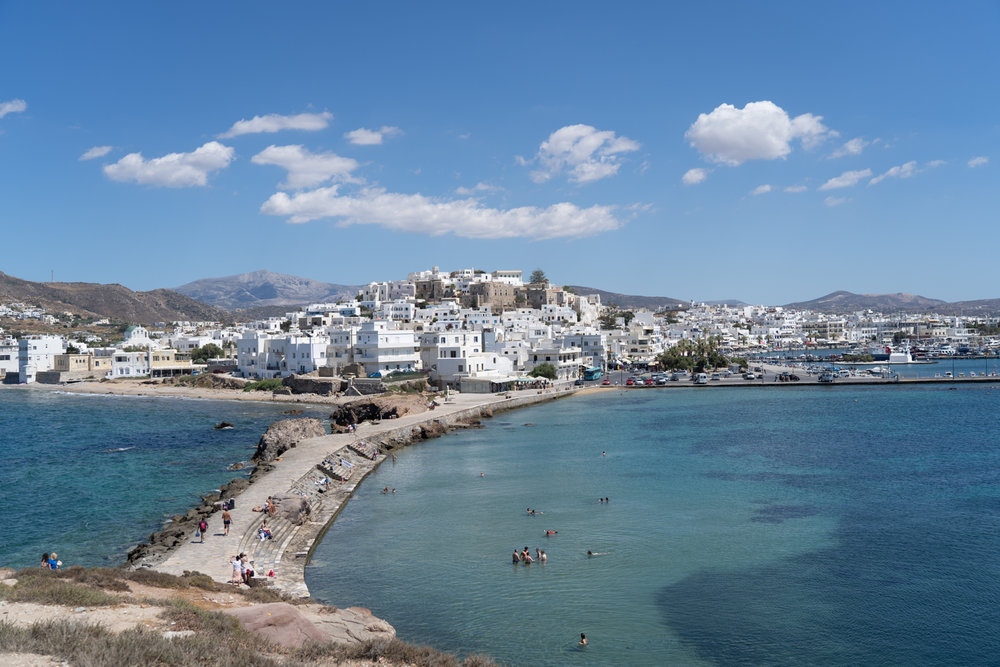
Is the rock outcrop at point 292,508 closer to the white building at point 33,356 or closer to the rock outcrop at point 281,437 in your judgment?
the rock outcrop at point 281,437

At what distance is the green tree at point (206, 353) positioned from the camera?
278 feet

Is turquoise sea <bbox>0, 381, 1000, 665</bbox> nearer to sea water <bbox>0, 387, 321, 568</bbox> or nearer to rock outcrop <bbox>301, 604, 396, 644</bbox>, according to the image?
sea water <bbox>0, 387, 321, 568</bbox>

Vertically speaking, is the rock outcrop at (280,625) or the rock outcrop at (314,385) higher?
the rock outcrop at (314,385)

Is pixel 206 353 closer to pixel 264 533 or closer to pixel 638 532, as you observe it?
pixel 264 533

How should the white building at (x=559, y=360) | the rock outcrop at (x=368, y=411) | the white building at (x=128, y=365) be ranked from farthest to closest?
the white building at (x=128, y=365), the white building at (x=559, y=360), the rock outcrop at (x=368, y=411)

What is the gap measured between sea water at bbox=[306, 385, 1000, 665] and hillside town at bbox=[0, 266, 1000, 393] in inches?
1140

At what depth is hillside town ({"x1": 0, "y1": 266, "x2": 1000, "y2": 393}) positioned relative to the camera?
64438mm

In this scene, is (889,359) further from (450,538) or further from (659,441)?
(450,538)

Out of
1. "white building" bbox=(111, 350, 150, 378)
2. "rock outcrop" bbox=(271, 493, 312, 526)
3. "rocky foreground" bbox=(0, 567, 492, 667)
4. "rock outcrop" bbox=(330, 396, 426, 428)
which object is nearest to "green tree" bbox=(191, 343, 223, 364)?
"white building" bbox=(111, 350, 150, 378)

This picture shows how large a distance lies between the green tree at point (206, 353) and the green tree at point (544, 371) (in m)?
39.8

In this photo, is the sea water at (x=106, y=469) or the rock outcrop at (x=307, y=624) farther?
the sea water at (x=106, y=469)

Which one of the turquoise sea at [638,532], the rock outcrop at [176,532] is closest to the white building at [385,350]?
the turquoise sea at [638,532]

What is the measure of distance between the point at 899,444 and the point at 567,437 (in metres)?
15.9

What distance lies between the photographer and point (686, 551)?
1877 cm
